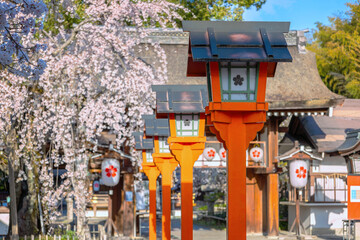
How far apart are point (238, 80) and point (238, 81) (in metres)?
0.01

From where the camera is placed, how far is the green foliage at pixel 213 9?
26.4 m

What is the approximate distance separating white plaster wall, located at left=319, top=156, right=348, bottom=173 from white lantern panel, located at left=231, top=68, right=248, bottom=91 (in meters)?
16.7

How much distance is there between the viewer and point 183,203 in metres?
8.99

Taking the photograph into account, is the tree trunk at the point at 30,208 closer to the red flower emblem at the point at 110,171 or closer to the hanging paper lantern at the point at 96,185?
the red flower emblem at the point at 110,171

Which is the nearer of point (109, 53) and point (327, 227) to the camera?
point (109, 53)

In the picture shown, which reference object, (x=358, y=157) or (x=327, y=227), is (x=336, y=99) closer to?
(x=358, y=157)

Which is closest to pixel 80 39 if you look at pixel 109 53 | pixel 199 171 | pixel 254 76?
pixel 109 53

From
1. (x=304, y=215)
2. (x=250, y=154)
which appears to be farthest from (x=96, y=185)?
(x=304, y=215)

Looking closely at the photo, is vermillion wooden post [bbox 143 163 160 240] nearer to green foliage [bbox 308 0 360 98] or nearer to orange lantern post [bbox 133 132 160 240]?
orange lantern post [bbox 133 132 160 240]

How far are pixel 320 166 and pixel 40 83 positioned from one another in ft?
39.1

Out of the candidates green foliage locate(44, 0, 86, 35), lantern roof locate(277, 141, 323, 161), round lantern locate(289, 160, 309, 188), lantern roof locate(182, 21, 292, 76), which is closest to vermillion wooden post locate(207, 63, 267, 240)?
lantern roof locate(182, 21, 292, 76)

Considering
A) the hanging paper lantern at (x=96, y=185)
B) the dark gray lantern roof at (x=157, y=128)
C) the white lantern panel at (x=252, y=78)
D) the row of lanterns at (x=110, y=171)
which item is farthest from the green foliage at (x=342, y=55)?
the white lantern panel at (x=252, y=78)

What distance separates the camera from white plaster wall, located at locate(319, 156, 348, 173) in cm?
2216

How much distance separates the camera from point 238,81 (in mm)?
6230
